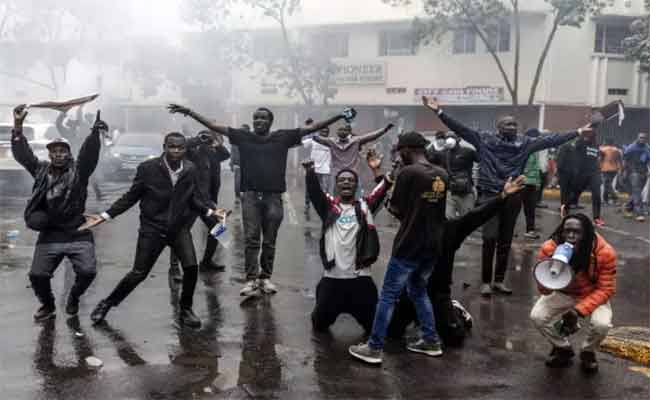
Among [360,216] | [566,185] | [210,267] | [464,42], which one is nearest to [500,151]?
[360,216]

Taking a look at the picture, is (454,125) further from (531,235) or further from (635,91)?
(635,91)

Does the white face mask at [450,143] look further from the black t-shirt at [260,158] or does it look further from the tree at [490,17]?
the tree at [490,17]

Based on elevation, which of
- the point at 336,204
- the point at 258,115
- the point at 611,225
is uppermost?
the point at 258,115

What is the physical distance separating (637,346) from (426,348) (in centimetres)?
157

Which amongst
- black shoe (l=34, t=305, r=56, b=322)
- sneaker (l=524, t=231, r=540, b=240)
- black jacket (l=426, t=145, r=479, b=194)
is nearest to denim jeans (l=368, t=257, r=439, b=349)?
black shoe (l=34, t=305, r=56, b=322)

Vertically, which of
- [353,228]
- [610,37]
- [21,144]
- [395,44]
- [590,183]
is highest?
[610,37]

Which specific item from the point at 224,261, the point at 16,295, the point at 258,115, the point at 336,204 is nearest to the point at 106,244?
the point at 224,261

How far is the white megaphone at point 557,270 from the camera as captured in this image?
5133 millimetres

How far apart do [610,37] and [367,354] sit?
2244 centimetres

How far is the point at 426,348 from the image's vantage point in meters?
5.42

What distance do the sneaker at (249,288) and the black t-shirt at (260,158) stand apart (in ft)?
2.71

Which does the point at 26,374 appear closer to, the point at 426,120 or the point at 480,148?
the point at 480,148

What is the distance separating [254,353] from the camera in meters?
5.38

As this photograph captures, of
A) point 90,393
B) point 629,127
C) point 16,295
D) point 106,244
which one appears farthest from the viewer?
point 629,127
